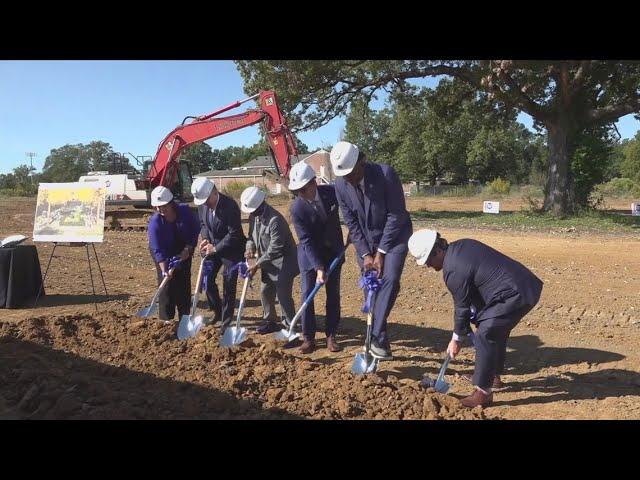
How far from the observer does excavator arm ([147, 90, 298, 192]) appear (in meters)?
14.8

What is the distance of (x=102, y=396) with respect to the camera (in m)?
4.12

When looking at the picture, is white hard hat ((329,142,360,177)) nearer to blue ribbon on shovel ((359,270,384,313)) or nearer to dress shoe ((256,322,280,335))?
blue ribbon on shovel ((359,270,384,313))

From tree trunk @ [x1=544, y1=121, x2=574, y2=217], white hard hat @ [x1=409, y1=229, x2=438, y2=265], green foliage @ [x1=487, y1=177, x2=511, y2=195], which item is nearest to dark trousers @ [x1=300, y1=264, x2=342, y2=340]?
white hard hat @ [x1=409, y1=229, x2=438, y2=265]

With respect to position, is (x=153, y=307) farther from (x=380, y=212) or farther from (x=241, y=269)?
(x=380, y=212)

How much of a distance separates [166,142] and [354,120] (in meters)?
52.7

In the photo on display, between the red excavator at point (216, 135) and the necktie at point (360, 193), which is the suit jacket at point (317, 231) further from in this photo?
the red excavator at point (216, 135)

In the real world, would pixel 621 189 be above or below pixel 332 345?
above

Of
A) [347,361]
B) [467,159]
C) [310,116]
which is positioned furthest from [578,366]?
[467,159]

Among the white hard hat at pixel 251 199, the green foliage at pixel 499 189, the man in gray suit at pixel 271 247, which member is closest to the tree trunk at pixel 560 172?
the man in gray suit at pixel 271 247

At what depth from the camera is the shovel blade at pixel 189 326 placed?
5996mm

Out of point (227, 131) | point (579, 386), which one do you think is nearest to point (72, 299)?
point (579, 386)

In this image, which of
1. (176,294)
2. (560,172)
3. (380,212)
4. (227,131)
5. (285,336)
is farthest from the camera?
(560,172)

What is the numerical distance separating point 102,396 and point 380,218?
2.84 m

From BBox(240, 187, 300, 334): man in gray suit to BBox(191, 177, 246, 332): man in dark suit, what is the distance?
195 mm
